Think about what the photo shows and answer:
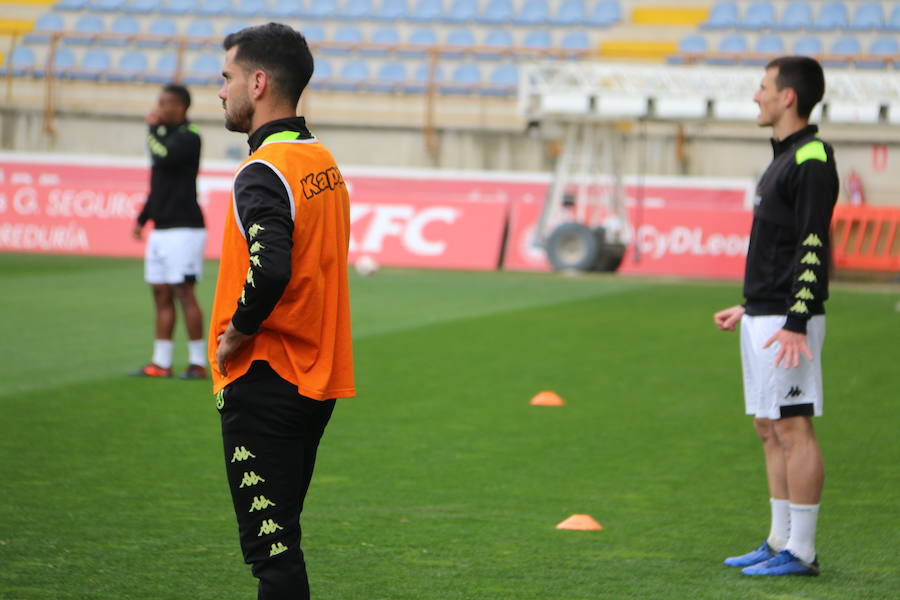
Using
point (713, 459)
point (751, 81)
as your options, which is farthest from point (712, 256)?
point (713, 459)

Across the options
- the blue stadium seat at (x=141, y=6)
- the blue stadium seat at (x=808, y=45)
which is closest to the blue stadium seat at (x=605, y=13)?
the blue stadium seat at (x=808, y=45)

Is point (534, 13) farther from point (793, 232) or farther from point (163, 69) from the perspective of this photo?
point (793, 232)

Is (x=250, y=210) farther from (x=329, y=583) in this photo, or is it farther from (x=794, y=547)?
(x=794, y=547)

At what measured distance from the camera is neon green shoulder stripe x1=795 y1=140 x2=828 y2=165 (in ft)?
16.2

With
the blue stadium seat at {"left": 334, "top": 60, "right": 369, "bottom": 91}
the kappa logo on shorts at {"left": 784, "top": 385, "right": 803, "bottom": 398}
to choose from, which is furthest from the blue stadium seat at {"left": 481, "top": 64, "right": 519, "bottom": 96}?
the kappa logo on shorts at {"left": 784, "top": 385, "right": 803, "bottom": 398}

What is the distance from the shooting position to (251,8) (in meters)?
30.5

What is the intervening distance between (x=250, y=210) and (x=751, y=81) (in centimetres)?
1927

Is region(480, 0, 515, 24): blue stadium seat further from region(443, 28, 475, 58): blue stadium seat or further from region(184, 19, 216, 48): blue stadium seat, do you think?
region(184, 19, 216, 48): blue stadium seat

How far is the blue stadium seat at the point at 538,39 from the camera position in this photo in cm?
2872

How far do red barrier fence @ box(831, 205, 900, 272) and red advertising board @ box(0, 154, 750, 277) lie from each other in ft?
5.49

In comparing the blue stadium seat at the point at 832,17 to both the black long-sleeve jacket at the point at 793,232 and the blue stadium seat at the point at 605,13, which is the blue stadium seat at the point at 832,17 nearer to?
the blue stadium seat at the point at 605,13

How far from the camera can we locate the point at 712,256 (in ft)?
71.1

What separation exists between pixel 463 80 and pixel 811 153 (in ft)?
75.7

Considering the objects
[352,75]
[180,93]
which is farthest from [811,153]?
[352,75]
